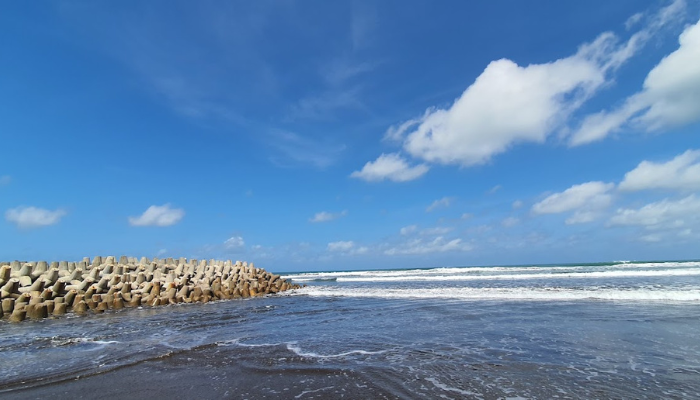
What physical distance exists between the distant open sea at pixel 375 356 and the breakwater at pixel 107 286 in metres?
2.04

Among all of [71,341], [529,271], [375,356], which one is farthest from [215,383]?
[529,271]

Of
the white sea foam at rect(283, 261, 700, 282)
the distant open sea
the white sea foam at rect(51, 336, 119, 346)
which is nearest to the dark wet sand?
the distant open sea

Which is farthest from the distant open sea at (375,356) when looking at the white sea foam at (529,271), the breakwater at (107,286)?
the white sea foam at (529,271)

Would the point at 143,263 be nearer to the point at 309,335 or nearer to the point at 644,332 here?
the point at 309,335

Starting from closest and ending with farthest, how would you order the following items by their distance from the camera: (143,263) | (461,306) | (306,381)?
(306,381) < (461,306) < (143,263)

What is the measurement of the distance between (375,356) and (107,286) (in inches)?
618

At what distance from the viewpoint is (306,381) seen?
5.25 metres

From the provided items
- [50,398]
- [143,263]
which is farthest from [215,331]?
[143,263]

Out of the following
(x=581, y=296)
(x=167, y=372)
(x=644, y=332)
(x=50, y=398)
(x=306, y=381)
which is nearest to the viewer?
(x=50, y=398)

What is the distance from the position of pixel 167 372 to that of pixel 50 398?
1.47 meters

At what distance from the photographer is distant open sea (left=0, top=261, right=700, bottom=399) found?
15.9ft

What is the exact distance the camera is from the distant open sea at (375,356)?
4855 millimetres

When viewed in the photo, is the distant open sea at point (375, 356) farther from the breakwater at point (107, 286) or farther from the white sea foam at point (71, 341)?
the breakwater at point (107, 286)

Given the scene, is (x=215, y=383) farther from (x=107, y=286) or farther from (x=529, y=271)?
(x=529, y=271)
